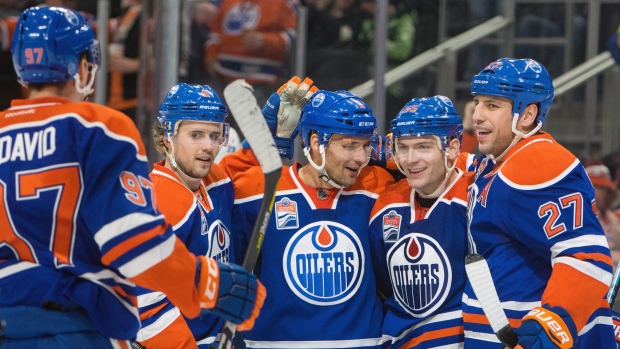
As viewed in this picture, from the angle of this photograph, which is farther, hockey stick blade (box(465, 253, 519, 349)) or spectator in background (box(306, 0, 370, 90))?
spectator in background (box(306, 0, 370, 90))

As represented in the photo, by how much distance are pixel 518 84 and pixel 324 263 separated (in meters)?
0.75

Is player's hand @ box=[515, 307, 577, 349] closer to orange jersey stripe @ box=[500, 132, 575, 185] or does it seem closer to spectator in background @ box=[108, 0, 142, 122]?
orange jersey stripe @ box=[500, 132, 575, 185]

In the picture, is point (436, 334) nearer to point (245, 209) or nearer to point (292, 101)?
point (245, 209)

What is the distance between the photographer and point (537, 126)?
278cm

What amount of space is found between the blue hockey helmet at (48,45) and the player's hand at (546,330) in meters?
1.26

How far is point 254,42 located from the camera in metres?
5.35

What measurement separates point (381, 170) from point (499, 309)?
76cm

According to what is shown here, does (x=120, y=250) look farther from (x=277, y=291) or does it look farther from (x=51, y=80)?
(x=277, y=291)

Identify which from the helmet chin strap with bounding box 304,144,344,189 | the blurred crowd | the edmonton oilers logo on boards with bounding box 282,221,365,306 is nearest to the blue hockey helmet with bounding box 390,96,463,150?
the helmet chin strap with bounding box 304,144,344,189

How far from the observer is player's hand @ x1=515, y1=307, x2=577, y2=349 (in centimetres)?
243

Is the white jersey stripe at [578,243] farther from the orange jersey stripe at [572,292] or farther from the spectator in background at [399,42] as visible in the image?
the spectator in background at [399,42]

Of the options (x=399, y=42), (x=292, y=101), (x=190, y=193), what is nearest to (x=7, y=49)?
(x=399, y=42)

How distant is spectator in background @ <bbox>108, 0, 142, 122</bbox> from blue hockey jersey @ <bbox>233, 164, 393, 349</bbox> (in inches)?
113

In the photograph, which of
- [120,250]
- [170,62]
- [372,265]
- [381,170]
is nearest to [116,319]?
[120,250]
